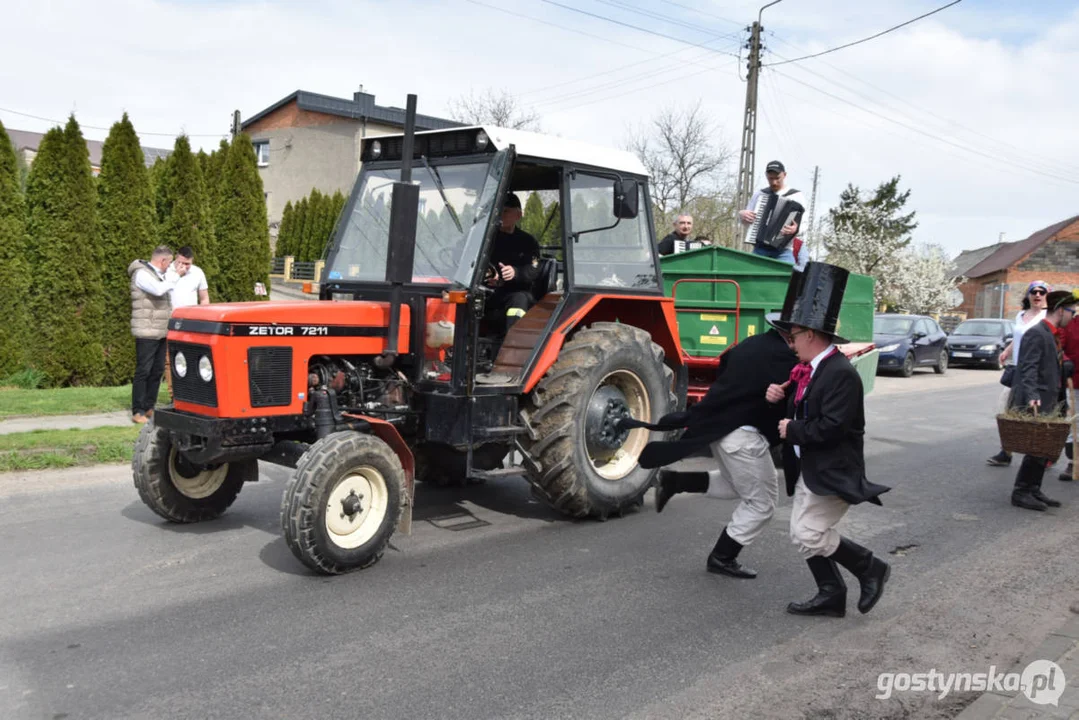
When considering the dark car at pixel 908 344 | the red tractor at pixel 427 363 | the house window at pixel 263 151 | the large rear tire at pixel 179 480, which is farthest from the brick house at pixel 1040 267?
the large rear tire at pixel 179 480

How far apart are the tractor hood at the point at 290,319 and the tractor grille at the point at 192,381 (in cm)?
11

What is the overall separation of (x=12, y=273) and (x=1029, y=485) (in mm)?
12455

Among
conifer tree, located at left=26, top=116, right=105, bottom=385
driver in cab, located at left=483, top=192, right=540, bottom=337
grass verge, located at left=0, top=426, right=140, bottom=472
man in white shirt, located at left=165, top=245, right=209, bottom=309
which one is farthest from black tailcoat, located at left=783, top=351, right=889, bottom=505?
conifer tree, located at left=26, top=116, right=105, bottom=385

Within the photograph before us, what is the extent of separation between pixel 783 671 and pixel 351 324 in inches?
128

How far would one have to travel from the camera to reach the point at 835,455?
4.87m

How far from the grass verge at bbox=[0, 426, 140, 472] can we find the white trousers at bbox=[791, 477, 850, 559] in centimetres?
620

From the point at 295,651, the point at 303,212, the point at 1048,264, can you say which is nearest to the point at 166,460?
the point at 295,651

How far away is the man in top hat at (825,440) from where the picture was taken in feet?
15.7

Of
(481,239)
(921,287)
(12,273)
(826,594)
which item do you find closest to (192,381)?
(481,239)

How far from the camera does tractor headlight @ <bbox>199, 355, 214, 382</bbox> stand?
17.8ft

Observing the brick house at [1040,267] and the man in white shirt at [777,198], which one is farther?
the brick house at [1040,267]

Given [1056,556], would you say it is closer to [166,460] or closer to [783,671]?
[783,671]

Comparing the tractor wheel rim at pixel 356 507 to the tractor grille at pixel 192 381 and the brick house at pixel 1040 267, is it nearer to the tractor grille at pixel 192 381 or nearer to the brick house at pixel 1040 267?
the tractor grille at pixel 192 381

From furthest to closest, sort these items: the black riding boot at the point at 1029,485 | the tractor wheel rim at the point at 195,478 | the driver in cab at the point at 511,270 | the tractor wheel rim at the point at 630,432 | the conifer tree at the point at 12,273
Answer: the conifer tree at the point at 12,273 < the black riding boot at the point at 1029,485 < the tractor wheel rim at the point at 630,432 < the driver in cab at the point at 511,270 < the tractor wheel rim at the point at 195,478
